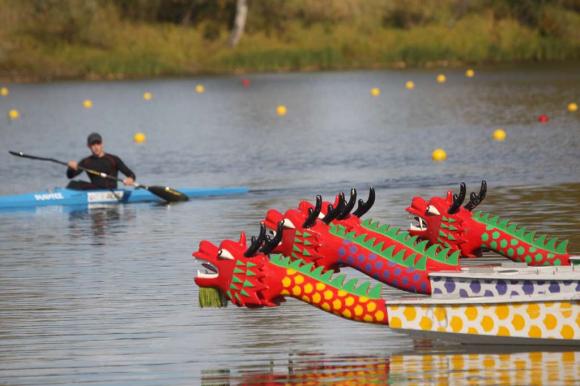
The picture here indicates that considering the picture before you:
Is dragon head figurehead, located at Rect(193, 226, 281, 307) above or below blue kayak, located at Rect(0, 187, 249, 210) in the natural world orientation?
below

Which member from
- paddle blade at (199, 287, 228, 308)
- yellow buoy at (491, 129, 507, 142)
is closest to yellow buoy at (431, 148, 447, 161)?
yellow buoy at (491, 129, 507, 142)

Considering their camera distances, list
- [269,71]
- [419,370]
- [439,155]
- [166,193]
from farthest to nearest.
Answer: [269,71], [439,155], [166,193], [419,370]

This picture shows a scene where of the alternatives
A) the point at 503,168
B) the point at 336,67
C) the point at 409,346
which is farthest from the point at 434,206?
the point at 336,67

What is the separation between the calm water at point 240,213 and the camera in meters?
10.3

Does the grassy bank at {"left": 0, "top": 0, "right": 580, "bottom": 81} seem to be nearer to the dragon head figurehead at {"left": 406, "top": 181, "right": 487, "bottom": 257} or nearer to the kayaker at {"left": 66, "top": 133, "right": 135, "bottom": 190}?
the kayaker at {"left": 66, "top": 133, "right": 135, "bottom": 190}

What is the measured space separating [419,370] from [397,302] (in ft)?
1.93

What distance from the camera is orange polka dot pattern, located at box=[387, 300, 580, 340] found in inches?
392

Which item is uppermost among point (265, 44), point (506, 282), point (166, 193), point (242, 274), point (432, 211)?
point (265, 44)

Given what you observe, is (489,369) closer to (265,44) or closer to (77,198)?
(77,198)

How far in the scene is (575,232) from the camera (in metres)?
16.3

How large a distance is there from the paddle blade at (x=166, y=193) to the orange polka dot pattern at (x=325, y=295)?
37.0 feet

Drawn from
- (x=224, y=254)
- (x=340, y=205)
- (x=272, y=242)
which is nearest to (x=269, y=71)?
(x=340, y=205)

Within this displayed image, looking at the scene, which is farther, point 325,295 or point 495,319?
point 325,295

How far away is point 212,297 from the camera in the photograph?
10734mm
